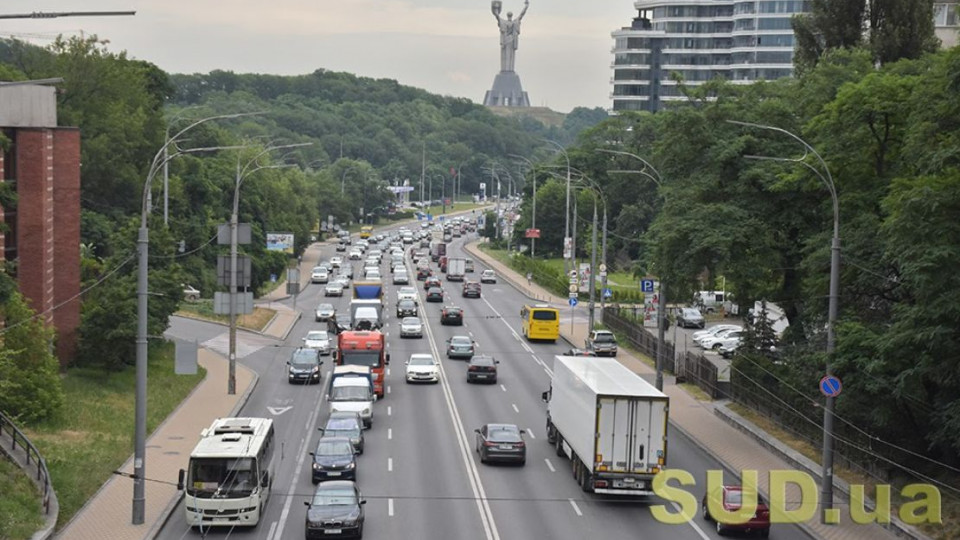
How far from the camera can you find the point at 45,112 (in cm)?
5122

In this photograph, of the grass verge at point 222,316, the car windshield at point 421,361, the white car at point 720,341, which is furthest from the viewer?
the grass verge at point 222,316

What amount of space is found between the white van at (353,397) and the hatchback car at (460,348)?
57.9 feet

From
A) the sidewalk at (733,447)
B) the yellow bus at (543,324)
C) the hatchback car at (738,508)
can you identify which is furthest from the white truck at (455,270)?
the hatchback car at (738,508)

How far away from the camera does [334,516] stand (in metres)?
28.9

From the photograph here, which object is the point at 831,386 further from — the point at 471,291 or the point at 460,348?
the point at 471,291

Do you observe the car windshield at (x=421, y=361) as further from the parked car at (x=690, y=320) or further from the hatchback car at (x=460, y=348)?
the parked car at (x=690, y=320)

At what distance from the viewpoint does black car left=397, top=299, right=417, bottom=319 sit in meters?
81.4

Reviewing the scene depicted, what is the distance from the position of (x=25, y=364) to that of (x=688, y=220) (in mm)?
25235

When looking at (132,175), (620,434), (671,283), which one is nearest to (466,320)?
(132,175)

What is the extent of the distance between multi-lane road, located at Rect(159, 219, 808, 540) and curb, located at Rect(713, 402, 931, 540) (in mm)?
2443

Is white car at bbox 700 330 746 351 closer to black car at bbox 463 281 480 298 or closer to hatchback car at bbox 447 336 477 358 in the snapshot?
hatchback car at bbox 447 336 477 358

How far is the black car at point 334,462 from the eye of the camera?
35.1 meters

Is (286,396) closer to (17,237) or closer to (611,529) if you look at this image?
(17,237)

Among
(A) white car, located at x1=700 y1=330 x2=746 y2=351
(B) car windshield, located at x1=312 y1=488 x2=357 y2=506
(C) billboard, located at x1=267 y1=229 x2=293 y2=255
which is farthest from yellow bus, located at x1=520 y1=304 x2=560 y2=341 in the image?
(B) car windshield, located at x1=312 y1=488 x2=357 y2=506
